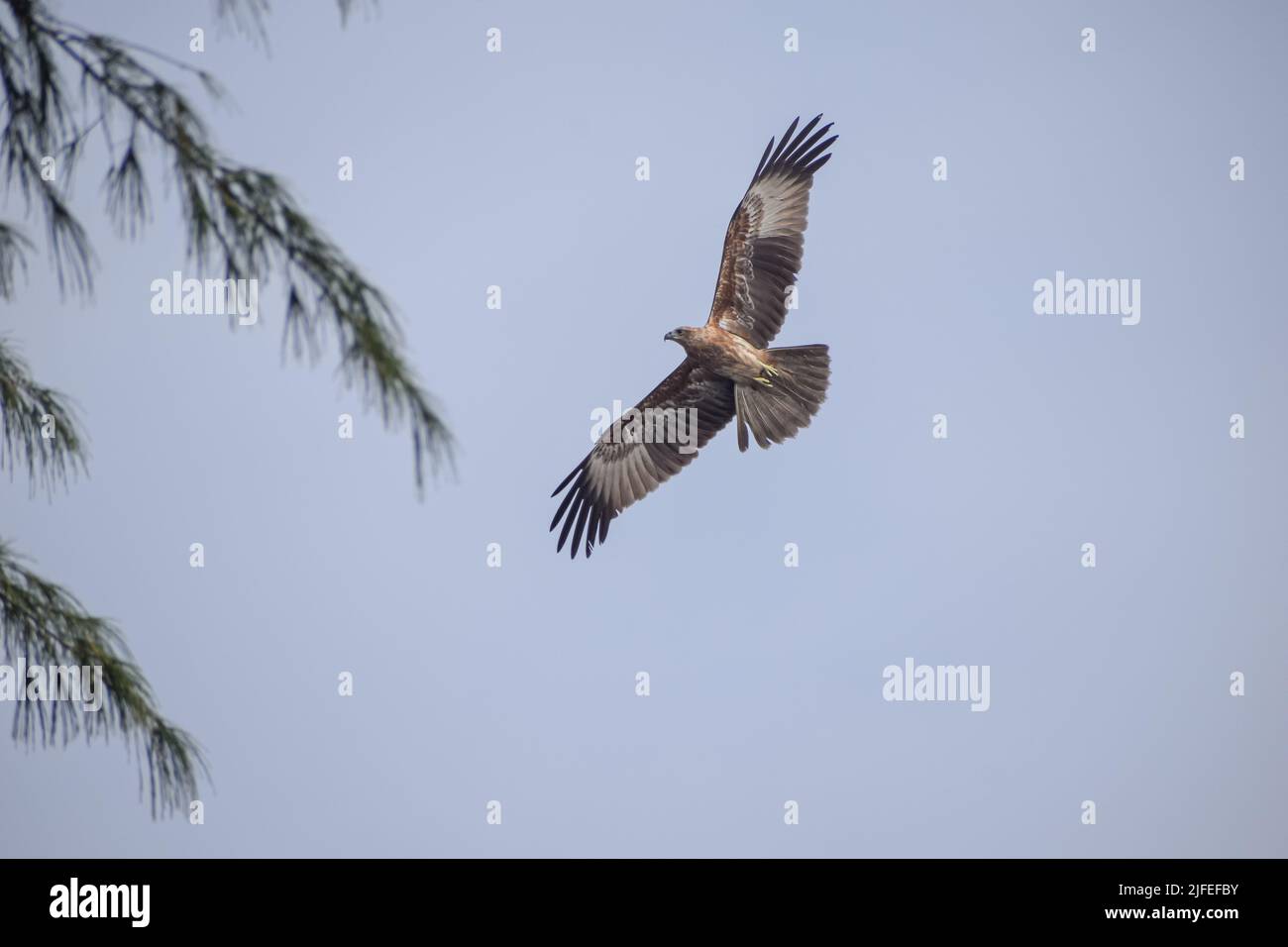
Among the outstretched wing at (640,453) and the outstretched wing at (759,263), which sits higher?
the outstretched wing at (759,263)

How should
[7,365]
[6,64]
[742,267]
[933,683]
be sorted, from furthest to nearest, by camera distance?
1. [933,683]
2. [742,267]
3. [7,365]
4. [6,64]

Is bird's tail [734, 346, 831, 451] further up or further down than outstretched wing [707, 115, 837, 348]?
further down

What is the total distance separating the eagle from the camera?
38.4ft

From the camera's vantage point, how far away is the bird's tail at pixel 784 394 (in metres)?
11.7

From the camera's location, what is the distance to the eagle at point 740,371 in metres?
11.7

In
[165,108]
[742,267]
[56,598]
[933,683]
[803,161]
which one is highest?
[803,161]

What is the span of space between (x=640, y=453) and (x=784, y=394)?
1648mm

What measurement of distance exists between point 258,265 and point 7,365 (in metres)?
1.24

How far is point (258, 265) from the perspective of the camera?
9.30 feet

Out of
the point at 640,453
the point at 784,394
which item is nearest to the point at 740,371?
the point at 784,394

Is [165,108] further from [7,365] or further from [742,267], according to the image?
[742,267]

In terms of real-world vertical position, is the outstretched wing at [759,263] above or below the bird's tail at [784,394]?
above
